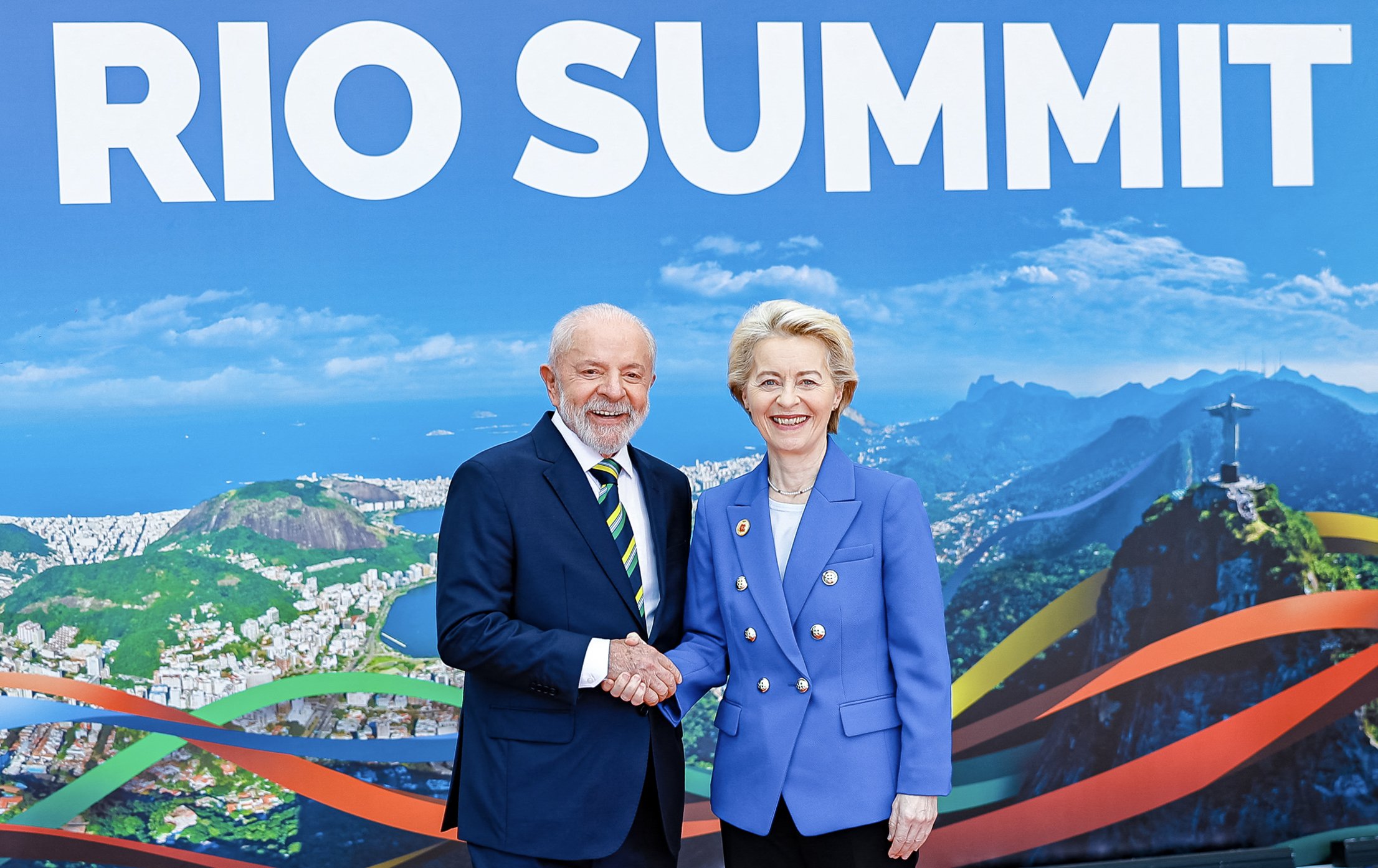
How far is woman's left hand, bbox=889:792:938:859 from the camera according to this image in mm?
1754

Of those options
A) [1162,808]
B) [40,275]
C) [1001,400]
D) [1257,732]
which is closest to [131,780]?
[40,275]

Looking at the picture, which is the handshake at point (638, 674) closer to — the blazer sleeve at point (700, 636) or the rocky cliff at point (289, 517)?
the blazer sleeve at point (700, 636)

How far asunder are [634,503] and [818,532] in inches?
17.0

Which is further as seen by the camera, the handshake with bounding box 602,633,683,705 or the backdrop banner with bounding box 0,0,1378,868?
the backdrop banner with bounding box 0,0,1378,868

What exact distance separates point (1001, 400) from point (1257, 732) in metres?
1.64

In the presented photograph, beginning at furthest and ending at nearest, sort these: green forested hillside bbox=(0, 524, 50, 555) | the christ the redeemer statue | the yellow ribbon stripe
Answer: the christ the redeemer statue → the yellow ribbon stripe → green forested hillside bbox=(0, 524, 50, 555)

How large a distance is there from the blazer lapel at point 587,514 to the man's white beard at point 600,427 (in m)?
0.06

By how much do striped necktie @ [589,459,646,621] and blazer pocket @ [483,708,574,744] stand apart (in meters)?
0.25

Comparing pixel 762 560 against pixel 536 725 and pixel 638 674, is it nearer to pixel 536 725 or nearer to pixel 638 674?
pixel 638 674

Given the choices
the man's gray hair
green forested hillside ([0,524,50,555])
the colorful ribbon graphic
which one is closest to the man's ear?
the man's gray hair

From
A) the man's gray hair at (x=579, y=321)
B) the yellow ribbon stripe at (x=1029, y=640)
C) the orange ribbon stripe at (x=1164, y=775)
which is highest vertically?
the man's gray hair at (x=579, y=321)

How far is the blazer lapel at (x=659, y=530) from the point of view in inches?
78.6

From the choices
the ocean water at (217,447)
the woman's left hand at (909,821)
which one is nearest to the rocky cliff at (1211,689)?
the ocean water at (217,447)

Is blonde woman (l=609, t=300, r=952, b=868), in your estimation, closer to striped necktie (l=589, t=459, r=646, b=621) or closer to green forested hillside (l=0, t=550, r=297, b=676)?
striped necktie (l=589, t=459, r=646, b=621)
